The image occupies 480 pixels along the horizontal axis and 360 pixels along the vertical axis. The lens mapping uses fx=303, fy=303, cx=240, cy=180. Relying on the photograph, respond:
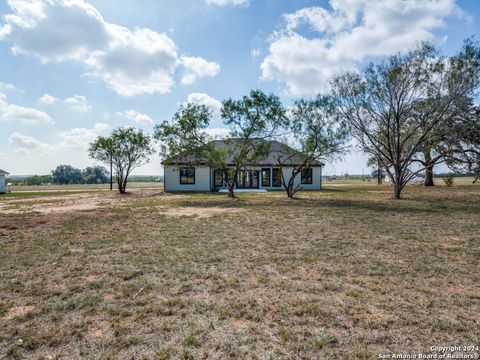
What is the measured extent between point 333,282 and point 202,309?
193 cm

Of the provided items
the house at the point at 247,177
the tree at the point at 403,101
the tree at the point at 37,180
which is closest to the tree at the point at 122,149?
the house at the point at 247,177

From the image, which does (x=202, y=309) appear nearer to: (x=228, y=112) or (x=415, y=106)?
(x=228, y=112)

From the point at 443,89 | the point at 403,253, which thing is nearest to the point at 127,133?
the point at 443,89

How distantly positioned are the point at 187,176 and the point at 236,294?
24692mm

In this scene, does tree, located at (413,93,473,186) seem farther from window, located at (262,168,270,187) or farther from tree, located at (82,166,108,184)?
tree, located at (82,166,108,184)

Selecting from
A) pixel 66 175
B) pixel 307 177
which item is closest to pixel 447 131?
pixel 307 177

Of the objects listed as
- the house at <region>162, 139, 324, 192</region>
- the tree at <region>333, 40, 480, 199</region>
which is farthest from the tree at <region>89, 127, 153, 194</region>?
the tree at <region>333, 40, 480, 199</region>

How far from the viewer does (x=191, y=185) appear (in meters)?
28.0

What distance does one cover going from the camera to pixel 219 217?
10.7m

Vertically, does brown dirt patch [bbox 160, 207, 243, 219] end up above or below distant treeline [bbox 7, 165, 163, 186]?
below

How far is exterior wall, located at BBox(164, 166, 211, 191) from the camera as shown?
2770 centimetres

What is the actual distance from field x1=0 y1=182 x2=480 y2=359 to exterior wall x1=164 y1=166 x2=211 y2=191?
66.0 ft

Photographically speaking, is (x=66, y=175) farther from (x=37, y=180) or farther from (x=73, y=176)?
(x=37, y=180)

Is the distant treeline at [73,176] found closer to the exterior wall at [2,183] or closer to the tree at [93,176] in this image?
the tree at [93,176]
